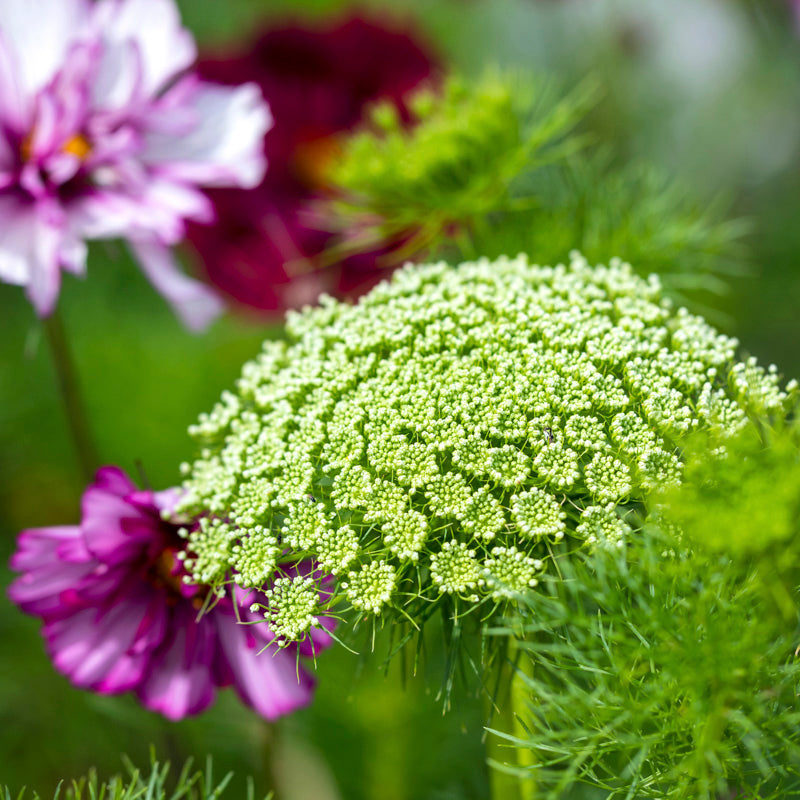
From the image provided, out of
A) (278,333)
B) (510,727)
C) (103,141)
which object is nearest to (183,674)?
(510,727)

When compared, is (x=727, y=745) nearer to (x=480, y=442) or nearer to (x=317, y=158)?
(x=480, y=442)

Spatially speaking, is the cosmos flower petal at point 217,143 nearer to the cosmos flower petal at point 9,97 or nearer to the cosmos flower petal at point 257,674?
the cosmos flower petal at point 9,97

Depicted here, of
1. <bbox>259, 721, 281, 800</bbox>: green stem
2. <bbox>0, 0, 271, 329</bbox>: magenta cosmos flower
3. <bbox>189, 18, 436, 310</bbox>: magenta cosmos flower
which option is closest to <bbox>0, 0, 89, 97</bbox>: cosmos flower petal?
<bbox>0, 0, 271, 329</bbox>: magenta cosmos flower

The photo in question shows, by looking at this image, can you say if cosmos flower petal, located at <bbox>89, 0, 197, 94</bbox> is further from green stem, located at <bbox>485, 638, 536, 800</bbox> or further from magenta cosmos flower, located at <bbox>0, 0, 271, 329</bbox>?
green stem, located at <bbox>485, 638, 536, 800</bbox>

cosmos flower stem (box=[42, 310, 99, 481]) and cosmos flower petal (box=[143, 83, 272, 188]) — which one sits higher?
cosmos flower petal (box=[143, 83, 272, 188])

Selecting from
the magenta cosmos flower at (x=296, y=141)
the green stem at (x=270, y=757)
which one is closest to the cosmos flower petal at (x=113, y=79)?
the magenta cosmos flower at (x=296, y=141)
